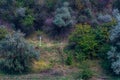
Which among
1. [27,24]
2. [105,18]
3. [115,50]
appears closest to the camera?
[115,50]

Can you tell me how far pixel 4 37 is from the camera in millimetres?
22359

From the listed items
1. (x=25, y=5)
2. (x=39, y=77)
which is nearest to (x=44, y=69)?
(x=39, y=77)

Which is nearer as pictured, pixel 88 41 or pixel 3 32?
pixel 88 41

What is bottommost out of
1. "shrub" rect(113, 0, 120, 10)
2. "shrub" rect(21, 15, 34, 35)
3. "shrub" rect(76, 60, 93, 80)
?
"shrub" rect(76, 60, 93, 80)

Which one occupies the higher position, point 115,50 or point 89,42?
point 89,42

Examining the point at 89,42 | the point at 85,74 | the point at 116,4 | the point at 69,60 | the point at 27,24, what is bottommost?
the point at 85,74

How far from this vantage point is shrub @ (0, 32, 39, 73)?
21.0m

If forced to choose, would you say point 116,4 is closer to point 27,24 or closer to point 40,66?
point 27,24

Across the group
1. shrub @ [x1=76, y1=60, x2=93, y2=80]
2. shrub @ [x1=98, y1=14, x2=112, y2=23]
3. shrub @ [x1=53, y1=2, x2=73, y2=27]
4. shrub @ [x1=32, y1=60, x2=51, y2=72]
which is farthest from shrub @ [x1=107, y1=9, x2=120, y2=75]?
shrub @ [x1=32, y1=60, x2=51, y2=72]

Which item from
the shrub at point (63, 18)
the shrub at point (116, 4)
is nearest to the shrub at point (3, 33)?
the shrub at point (63, 18)

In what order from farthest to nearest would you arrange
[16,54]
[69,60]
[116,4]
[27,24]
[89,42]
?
[116,4] → [27,24] → [89,42] → [69,60] → [16,54]

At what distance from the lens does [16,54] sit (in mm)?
21047

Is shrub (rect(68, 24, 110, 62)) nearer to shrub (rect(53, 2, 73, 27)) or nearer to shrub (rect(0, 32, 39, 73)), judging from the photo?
shrub (rect(53, 2, 73, 27))

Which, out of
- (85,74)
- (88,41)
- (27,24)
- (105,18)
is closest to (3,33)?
(27,24)
